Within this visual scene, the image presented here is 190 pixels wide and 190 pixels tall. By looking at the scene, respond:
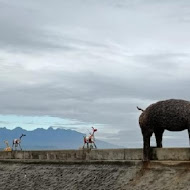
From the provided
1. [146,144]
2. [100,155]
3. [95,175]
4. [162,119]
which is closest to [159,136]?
[146,144]

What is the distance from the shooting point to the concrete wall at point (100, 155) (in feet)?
61.4

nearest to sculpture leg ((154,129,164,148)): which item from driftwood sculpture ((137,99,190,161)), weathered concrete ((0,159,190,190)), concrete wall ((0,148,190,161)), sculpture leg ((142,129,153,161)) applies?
driftwood sculpture ((137,99,190,161))

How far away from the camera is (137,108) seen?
20.3 meters

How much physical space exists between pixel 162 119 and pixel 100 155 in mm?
4007

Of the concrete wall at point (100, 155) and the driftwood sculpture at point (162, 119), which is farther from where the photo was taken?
the concrete wall at point (100, 155)

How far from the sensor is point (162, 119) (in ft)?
62.0

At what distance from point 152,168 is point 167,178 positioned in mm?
1129

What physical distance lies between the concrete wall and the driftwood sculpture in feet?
2.14

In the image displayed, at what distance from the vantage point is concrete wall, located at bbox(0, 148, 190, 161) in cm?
1870

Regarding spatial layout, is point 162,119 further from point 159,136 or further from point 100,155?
point 100,155

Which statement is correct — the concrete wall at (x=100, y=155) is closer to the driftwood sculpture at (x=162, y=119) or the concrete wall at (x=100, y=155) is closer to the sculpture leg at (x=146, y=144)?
the sculpture leg at (x=146, y=144)

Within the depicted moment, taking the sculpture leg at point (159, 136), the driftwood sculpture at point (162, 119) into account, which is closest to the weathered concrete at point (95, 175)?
the driftwood sculpture at point (162, 119)

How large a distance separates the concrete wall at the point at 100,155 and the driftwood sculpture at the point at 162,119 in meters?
0.65

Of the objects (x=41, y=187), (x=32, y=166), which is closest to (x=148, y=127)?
(x=41, y=187)
